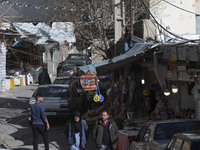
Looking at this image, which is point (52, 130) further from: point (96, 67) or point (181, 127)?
point (181, 127)

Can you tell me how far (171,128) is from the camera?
789 centimetres

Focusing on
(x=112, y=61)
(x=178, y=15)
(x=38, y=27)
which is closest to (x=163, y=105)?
(x=112, y=61)

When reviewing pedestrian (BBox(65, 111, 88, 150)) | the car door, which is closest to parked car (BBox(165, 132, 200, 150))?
the car door

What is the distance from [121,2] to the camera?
587 inches

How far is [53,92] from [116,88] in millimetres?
2781

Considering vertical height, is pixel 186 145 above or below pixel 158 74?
below

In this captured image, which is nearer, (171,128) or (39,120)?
(171,128)

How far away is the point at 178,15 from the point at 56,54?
19.0 metres

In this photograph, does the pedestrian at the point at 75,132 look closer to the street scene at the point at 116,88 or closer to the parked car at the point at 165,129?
the street scene at the point at 116,88

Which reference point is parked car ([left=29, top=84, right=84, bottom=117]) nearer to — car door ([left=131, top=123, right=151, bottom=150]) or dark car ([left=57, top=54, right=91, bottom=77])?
car door ([left=131, top=123, right=151, bottom=150])

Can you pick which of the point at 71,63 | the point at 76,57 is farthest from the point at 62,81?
the point at 76,57

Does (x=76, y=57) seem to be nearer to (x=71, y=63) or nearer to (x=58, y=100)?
(x=71, y=63)

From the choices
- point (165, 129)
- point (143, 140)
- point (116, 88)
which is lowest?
point (143, 140)

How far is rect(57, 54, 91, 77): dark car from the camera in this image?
26.5 m
